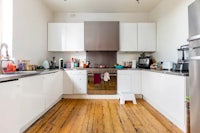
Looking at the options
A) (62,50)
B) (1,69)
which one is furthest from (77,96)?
(1,69)

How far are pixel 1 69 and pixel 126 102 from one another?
2972 millimetres

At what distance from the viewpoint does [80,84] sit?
482 centimetres

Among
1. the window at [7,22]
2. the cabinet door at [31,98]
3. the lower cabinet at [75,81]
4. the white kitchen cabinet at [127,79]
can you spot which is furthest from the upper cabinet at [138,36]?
the window at [7,22]

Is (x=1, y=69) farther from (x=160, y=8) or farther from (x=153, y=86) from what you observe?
(x=160, y=8)

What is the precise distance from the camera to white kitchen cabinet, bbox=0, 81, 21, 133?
5.89 feet

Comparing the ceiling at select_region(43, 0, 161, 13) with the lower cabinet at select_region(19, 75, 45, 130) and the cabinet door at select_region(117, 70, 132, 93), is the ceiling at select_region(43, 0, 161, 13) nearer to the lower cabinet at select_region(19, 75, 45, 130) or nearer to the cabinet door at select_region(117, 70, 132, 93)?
the cabinet door at select_region(117, 70, 132, 93)

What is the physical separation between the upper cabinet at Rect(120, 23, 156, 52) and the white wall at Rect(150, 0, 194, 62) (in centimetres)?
24

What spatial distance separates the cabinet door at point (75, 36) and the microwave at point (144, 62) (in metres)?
1.73

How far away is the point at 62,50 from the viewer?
5047mm

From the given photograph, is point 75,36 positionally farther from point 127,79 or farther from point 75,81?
point 127,79

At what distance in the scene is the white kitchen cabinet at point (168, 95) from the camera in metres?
2.51

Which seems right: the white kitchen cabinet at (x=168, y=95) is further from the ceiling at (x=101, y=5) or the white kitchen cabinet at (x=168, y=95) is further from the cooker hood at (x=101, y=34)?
the ceiling at (x=101, y=5)

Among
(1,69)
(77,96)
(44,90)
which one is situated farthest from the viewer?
(77,96)

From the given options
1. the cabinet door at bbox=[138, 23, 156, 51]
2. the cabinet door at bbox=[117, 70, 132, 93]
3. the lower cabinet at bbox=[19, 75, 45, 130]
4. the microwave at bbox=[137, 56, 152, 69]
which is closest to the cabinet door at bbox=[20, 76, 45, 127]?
the lower cabinet at bbox=[19, 75, 45, 130]
